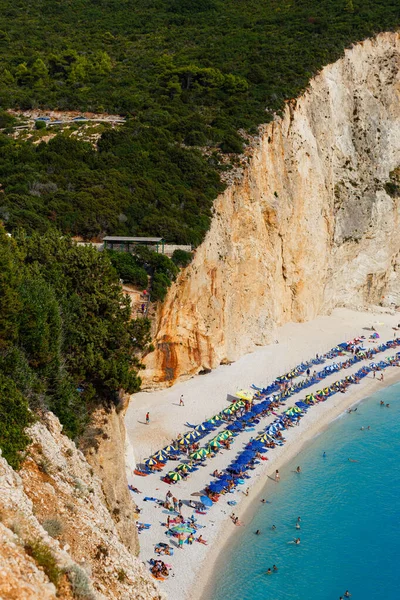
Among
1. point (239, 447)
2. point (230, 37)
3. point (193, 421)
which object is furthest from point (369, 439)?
point (230, 37)

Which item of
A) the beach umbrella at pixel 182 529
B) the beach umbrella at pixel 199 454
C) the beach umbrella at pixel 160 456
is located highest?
the beach umbrella at pixel 160 456

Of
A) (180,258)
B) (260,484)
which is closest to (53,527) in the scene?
(260,484)

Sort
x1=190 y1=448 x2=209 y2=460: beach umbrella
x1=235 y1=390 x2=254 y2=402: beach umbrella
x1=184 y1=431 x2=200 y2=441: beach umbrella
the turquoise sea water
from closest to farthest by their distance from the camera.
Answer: the turquoise sea water < x1=190 y1=448 x2=209 y2=460: beach umbrella < x1=184 y1=431 x2=200 y2=441: beach umbrella < x1=235 y1=390 x2=254 y2=402: beach umbrella

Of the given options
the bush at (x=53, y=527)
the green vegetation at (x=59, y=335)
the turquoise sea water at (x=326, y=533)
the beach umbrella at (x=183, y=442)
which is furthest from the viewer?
the beach umbrella at (x=183, y=442)

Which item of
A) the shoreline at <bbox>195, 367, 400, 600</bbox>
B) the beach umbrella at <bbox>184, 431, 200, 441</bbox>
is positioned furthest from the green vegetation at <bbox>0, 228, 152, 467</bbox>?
the beach umbrella at <bbox>184, 431, 200, 441</bbox>

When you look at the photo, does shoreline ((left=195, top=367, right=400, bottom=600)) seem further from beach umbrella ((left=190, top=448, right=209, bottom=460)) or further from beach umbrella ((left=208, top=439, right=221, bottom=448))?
beach umbrella ((left=190, top=448, right=209, bottom=460))

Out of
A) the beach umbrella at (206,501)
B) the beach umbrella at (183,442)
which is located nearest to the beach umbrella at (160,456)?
the beach umbrella at (183,442)

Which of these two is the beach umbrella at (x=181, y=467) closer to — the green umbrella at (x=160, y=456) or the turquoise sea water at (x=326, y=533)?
the green umbrella at (x=160, y=456)
